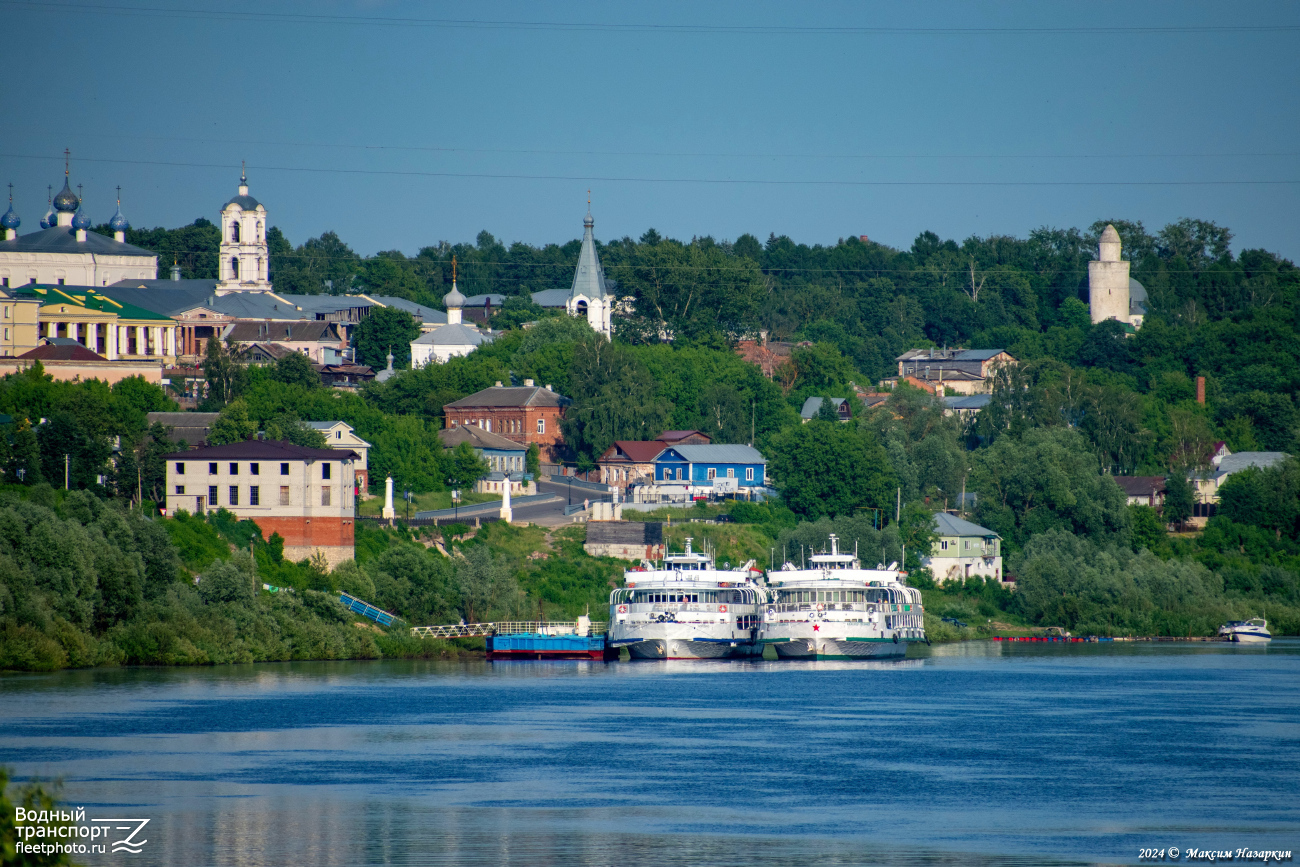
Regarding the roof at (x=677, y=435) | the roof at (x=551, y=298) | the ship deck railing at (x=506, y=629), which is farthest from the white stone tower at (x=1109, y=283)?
the ship deck railing at (x=506, y=629)

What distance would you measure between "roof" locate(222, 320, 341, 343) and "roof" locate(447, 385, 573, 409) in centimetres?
2806

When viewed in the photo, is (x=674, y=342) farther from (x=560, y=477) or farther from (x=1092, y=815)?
(x=1092, y=815)

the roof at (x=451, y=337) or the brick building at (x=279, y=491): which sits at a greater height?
the roof at (x=451, y=337)

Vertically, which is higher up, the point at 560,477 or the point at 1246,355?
the point at 1246,355

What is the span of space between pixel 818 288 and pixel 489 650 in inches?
4882

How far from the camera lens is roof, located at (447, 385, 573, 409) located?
12012 cm

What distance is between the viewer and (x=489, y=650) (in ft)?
245

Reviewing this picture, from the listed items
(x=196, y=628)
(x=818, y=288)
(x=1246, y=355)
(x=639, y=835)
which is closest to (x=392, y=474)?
(x=196, y=628)

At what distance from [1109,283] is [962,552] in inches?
3583

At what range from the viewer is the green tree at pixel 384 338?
147 meters

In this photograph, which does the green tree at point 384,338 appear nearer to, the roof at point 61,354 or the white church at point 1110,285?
the roof at point 61,354

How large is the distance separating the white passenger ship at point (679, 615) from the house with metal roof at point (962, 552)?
24143 mm

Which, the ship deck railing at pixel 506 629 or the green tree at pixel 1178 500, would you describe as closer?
the ship deck railing at pixel 506 629

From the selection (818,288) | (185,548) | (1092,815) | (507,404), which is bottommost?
(1092,815)
